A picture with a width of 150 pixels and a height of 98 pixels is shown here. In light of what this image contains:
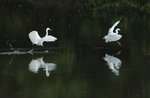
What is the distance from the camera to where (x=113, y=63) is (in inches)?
784

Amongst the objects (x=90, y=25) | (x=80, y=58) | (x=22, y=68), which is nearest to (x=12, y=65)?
(x=22, y=68)

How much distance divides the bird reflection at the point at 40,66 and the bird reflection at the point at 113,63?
1.66 meters

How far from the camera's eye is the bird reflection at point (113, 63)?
18411 millimetres

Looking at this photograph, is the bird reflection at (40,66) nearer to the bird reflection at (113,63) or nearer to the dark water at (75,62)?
the dark water at (75,62)

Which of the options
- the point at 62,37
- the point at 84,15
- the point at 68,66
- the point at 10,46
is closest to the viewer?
the point at 68,66

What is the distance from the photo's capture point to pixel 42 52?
22.2 meters

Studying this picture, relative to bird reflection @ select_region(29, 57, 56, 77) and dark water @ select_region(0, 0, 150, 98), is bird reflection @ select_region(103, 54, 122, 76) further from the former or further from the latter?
bird reflection @ select_region(29, 57, 56, 77)

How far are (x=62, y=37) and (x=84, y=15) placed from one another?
1344 cm

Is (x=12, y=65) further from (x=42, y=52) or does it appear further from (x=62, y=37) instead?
(x=62, y=37)

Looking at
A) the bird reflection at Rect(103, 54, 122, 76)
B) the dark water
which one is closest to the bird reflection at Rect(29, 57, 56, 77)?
the dark water

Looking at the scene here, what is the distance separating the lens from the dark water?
1551 cm

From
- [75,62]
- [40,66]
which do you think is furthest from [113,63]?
[40,66]

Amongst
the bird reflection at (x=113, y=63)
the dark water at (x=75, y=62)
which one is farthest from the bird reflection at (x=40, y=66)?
the bird reflection at (x=113, y=63)

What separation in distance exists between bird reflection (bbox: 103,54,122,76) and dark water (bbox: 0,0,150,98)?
0.06m
